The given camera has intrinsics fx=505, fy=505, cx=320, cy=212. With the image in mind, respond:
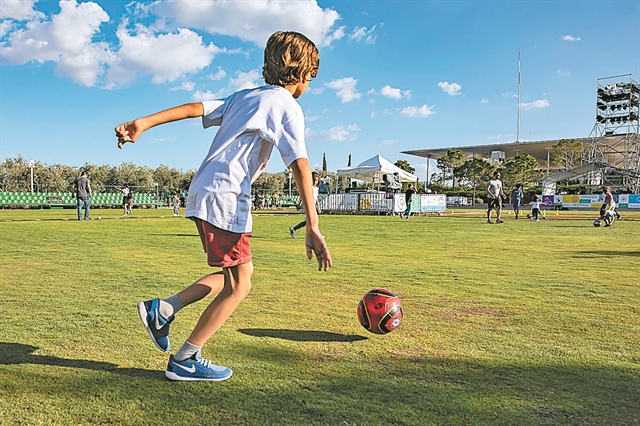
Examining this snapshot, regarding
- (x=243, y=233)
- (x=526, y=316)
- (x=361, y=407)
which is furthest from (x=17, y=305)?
(x=526, y=316)

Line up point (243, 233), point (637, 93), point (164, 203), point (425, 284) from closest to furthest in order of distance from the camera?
point (243, 233) → point (425, 284) → point (164, 203) → point (637, 93)

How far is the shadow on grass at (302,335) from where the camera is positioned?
3.85m

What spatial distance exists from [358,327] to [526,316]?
161 centimetres

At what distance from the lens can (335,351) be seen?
356cm

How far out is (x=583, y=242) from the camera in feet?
41.9

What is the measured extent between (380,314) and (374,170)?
3050 centimetres

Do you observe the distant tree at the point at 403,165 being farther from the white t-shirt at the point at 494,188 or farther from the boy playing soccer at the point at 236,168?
the boy playing soccer at the point at 236,168

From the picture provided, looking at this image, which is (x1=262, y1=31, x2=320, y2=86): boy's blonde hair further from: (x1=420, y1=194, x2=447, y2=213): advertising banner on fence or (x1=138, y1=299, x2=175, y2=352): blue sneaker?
(x1=420, y1=194, x2=447, y2=213): advertising banner on fence

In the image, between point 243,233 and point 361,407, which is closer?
point 361,407

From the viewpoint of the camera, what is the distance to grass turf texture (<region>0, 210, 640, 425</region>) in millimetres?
2561

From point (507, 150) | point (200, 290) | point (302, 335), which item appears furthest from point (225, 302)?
point (507, 150)

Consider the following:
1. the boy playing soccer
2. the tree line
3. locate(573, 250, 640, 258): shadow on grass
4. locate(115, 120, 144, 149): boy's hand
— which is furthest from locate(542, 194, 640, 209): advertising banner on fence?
locate(115, 120, 144, 149): boy's hand

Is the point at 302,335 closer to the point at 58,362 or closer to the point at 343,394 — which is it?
the point at 343,394

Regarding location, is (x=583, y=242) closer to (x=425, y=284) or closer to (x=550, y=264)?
(x=550, y=264)
